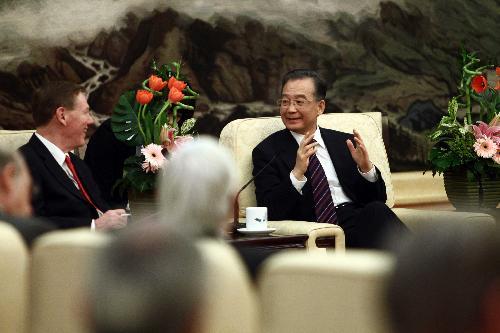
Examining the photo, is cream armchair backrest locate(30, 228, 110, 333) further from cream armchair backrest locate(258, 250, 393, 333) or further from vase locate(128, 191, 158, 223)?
vase locate(128, 191, 158, 223)

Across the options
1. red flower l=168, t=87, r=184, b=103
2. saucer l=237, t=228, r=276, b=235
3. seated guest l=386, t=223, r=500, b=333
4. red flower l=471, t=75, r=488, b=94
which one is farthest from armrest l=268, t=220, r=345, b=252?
seated guest l=386, t=223, r=500, b=333

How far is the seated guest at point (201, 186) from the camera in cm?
129

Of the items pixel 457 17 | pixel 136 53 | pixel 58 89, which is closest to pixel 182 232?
pixel 58 89

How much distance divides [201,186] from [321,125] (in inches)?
217

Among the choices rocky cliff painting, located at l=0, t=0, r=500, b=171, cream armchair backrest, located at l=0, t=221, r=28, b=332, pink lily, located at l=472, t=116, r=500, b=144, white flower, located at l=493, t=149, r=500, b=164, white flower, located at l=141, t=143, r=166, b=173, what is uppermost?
rocky cliff painting, located at l=0, t=0, r=500, b=171

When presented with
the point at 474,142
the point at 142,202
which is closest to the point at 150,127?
the point at 142,202

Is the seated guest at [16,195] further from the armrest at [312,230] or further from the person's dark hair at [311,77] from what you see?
the person's dark hair at [311,77]

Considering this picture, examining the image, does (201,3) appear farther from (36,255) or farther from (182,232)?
(182,232)

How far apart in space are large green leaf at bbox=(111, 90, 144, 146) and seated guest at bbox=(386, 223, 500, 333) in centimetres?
523

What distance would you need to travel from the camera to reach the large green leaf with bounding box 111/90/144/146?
19.9 feet

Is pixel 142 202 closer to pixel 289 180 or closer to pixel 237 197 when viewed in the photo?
pixel 237 197

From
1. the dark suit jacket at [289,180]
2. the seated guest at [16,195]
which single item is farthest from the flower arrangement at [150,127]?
the seated guest at [16,195]

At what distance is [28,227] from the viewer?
234 cm

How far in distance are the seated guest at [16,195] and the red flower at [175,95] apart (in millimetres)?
3339
